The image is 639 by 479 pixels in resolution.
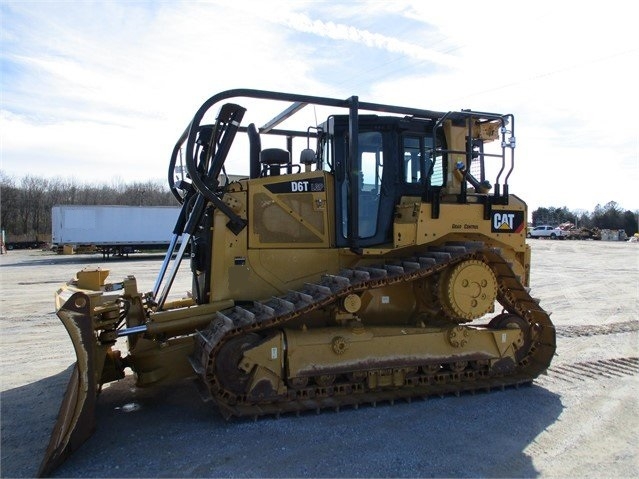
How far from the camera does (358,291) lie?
5.83 meters

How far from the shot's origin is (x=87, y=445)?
468 centimetres

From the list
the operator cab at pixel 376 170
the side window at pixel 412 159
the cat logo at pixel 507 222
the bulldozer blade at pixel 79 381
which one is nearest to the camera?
the bulldozer blade at pixel 79 381

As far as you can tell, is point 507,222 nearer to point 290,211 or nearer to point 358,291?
point 358,291

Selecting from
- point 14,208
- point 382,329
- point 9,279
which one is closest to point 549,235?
point 9,279

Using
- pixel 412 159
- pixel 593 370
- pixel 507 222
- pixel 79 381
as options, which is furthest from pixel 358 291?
pixel 593 370

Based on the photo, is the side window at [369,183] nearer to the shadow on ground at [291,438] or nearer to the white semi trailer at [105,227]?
the shadow on ground at [291,438]

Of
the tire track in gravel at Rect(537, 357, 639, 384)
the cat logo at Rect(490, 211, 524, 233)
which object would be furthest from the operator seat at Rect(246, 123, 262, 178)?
the tire track in gravel at Rect(537, 357, 639, 384)

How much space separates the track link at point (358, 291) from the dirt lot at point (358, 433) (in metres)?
0.15

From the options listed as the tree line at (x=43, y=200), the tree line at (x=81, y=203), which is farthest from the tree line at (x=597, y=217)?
the tree line at (x=43, y=200)

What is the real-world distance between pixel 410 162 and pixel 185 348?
11.5 feet

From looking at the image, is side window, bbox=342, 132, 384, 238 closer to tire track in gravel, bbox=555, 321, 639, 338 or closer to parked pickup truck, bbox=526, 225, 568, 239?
tire track in gravel, bbox=555, 321, 639, 338

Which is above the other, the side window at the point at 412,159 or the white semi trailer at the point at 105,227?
the side window at the point at 412,159

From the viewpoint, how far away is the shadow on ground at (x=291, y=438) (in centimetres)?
426

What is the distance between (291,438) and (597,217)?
79.9 m
